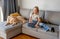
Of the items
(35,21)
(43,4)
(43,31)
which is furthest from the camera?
(43,4)

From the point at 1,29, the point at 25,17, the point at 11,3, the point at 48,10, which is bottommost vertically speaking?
the point at 1,29

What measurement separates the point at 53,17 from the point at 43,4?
69 centimetres

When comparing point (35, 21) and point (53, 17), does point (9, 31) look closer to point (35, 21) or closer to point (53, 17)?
point (35, 21)

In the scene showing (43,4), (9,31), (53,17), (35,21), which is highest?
(43,4)

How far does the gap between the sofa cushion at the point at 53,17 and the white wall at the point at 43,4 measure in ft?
0.94

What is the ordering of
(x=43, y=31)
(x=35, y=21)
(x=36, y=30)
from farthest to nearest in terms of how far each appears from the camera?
1. (x=35, y=21)
2. (x=36, y=30)
3. (x=43, y=31)

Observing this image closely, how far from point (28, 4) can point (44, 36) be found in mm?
1601

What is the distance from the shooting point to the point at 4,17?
3.90 meters

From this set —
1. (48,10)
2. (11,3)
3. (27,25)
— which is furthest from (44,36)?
(11,3)

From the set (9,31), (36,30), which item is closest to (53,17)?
(36,30)

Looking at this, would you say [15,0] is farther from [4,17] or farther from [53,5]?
[53,5]

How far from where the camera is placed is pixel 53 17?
123 inches

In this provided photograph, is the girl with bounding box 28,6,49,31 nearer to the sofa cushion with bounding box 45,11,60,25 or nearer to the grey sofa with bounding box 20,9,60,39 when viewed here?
the grey sofa with bounding box 20,9,60,39

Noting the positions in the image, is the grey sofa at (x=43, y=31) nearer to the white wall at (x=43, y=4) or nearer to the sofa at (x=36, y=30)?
the sofa at (x=36, y=30)
